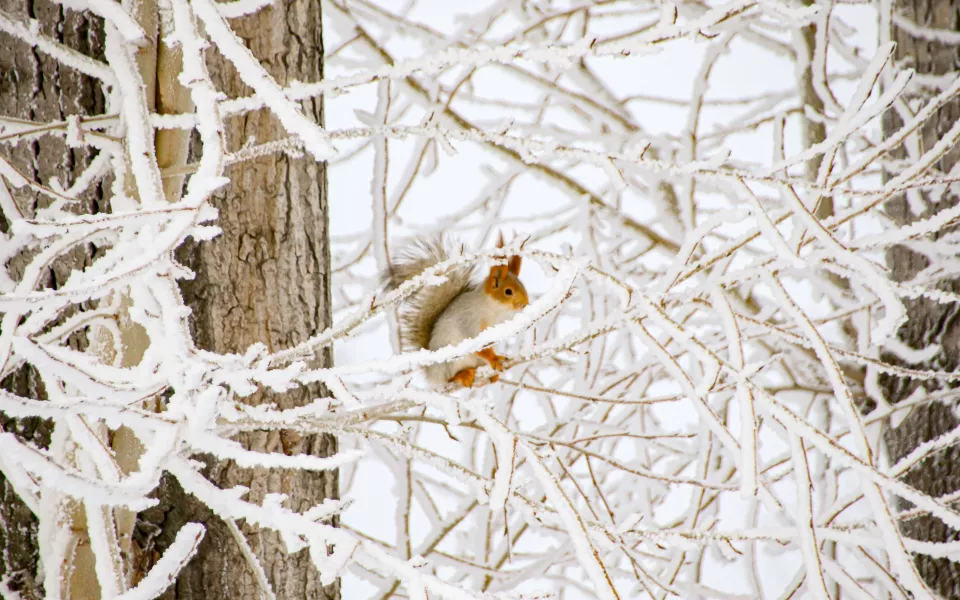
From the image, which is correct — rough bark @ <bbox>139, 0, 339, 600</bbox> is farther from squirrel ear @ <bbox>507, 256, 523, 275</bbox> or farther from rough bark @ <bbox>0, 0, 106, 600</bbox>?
squirrel ear @ <bbox>507, 256, 523, 275</bbox>

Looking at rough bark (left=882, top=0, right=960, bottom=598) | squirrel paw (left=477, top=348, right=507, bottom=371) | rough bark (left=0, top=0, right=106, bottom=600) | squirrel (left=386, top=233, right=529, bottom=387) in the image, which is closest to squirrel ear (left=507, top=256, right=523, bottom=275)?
squirrel (left=386, top=233, right=529, bottom=387)

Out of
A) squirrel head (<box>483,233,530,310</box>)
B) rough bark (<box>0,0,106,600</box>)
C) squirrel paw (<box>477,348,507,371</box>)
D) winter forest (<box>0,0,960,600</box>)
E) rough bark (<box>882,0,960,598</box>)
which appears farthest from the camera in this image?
squirrel head (<box>483,233,530,310</box>)

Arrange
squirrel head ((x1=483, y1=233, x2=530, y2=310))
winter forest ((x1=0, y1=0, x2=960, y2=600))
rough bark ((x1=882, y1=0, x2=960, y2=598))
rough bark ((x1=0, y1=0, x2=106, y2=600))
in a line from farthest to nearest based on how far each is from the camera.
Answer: squirrel head ((x1=483, y1=233, x2=530, y2=310)), rough bark ((x1=882, y1=0, x2=960, y2=598)), rough bark ((x1=0, y1=0, x2=106, y2=600)), winter forest ((x1=0, y1=0, x2=960, y2=600))

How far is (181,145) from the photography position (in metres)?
0.87

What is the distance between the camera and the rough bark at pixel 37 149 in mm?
1069

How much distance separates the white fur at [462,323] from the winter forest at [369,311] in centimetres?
2

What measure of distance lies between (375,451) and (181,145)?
156 centimetres

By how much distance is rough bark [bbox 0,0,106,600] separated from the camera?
1069mm

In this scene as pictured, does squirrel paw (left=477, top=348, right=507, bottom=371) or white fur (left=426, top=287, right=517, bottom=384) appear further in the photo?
white fur (left=426, top=287, right=517, bottom=384)

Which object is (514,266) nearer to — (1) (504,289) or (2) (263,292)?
(1) (504,289)

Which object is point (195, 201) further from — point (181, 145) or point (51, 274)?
point (51, 274)

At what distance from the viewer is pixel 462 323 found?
1.96 meters

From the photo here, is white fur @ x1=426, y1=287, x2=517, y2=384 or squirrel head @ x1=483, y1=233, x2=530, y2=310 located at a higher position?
squirrel head @ x1=483, y1=233, x2=530, y2=310

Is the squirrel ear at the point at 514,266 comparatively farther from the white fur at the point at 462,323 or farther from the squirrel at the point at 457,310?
the white fur at the point at 462,323
